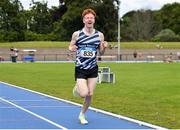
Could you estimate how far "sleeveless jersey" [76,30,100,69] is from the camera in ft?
39.0

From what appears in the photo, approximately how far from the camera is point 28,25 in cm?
11394

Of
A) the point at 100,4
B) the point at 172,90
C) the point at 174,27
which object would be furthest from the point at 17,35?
the point at 172,90

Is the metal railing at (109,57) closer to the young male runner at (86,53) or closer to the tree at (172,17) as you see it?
the tree at (172,17)

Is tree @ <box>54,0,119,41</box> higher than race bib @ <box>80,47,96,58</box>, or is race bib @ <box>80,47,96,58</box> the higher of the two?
tree @ <box>54,0,119,41</box>

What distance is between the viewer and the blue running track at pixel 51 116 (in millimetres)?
11836

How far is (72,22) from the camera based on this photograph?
352 feet

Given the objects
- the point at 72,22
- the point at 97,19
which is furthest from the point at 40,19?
the point at 97,19

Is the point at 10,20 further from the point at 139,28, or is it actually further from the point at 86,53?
the point at 86,53

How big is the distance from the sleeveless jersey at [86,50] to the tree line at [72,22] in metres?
90.9

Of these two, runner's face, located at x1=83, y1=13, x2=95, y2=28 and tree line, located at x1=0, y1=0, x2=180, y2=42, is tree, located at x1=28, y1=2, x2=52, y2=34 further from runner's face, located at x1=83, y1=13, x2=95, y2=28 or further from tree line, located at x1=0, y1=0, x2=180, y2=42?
runner's face, located at x1=83, y1=13, x2=95, y2=28

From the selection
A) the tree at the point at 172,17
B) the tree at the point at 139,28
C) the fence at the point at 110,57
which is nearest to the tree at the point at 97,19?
the tree at the point at 139,28

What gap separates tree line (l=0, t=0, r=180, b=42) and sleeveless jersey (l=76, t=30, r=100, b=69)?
90.9 metres

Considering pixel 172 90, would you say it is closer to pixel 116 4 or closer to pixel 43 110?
pixel 43 110

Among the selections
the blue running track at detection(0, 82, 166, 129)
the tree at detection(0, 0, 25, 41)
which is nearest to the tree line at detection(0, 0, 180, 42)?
the tree at detection(0, 0, 25, 41)
